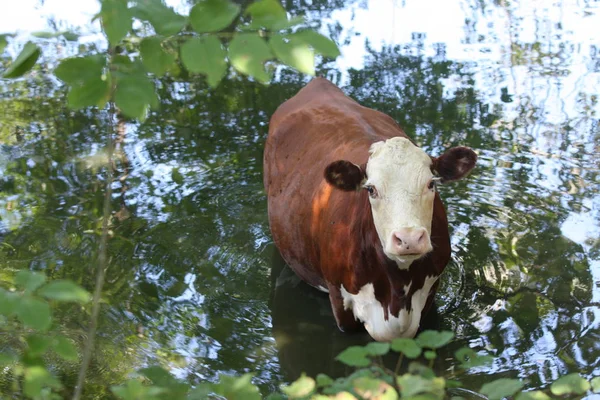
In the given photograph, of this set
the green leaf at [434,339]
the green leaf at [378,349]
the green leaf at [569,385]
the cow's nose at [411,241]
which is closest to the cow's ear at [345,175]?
the cow's nose at [411,241]

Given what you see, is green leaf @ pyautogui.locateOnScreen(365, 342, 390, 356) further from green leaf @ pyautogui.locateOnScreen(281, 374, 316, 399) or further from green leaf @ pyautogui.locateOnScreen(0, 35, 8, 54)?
green leaf @ pyautogui.locateOnScreen(0, 35, 8, 54)

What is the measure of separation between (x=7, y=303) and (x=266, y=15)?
3.45 feet

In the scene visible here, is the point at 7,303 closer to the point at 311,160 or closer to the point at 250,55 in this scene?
the point at 250,55

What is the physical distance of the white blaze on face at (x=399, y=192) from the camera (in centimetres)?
434

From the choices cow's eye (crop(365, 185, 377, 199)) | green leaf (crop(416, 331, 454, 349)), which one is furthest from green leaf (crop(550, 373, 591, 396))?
cow's eye (crop(365, 185, 377, 199))

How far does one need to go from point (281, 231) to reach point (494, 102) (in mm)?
3972

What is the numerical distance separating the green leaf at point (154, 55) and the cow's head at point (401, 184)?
2249mm

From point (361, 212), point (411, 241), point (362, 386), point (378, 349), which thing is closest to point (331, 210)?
point (361, 212)

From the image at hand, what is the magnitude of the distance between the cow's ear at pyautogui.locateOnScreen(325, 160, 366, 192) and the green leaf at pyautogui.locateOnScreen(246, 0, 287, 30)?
2.50 m

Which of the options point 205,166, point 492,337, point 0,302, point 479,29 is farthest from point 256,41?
point 479,29

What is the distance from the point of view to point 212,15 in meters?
2.13

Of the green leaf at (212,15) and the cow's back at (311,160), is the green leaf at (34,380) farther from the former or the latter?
the cow's back at (311,160)

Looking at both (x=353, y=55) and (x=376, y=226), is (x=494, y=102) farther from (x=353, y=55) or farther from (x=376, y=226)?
(x=376, y=226)

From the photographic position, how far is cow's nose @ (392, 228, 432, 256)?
13.8ft
